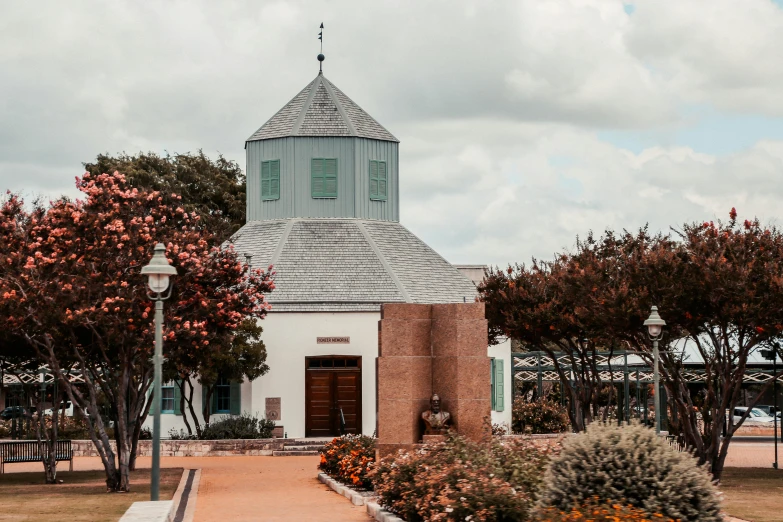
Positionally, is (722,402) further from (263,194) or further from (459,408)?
(263,194)

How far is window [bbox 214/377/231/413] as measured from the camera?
3838 centimetres

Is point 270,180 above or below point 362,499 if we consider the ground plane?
above

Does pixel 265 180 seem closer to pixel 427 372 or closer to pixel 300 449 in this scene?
pixel 300 449

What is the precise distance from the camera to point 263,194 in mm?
43125

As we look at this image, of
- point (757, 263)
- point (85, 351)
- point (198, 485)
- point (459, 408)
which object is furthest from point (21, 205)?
point (757, 263)

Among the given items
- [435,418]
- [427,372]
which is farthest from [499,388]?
[435,418]

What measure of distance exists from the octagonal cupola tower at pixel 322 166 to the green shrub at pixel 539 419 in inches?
340

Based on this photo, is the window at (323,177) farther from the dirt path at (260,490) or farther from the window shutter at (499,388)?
the dirt path at (260,490)

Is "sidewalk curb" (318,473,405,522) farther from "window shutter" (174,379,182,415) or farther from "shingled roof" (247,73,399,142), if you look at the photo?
"shingled roof" (247,73,399,142)

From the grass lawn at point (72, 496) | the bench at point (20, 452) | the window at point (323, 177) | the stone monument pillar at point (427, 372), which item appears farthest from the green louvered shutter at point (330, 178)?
the stone monument pillar at point (427, 372)

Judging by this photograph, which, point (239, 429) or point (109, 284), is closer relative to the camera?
point (109, 284)

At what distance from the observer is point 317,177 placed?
4247 cm

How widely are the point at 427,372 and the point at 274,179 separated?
22.2 metres

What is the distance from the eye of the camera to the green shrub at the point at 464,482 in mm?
13994
